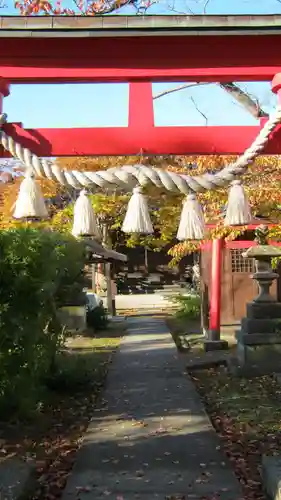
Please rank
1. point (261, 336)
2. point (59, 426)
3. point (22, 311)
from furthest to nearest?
point (261, 336) < point (59, 426) < point (22, 311)

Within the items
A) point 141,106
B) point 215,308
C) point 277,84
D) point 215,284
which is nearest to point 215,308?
point 215,308

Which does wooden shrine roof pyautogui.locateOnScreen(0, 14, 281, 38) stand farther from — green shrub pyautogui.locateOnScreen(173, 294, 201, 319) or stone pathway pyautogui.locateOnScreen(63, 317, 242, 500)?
green shrub pyautogui.locateOnScreen(173, 294, 201, 319)

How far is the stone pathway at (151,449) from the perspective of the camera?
4.59 m

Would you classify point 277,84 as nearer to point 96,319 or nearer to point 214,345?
point 214,345

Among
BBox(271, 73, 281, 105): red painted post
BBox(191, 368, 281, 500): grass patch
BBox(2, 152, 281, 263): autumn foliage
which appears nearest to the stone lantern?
BBox(191, 368, 281, 500): grass patch

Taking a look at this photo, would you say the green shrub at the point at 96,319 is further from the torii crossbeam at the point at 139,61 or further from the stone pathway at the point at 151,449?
the torii crossbeam at the point at 139,61

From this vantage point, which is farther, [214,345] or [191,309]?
[191,309]

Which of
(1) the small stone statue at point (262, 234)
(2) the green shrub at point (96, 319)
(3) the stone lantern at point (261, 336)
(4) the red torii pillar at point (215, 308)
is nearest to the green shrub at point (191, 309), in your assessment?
(2) the green shrub at point (96, 319)

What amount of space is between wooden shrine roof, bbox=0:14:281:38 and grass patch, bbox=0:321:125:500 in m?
3.69

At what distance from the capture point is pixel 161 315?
22.0 m

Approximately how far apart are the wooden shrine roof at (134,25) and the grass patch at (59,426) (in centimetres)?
369

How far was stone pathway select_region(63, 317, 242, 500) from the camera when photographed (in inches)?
181

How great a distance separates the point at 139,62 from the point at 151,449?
382cm

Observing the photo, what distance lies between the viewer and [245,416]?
729 cm
